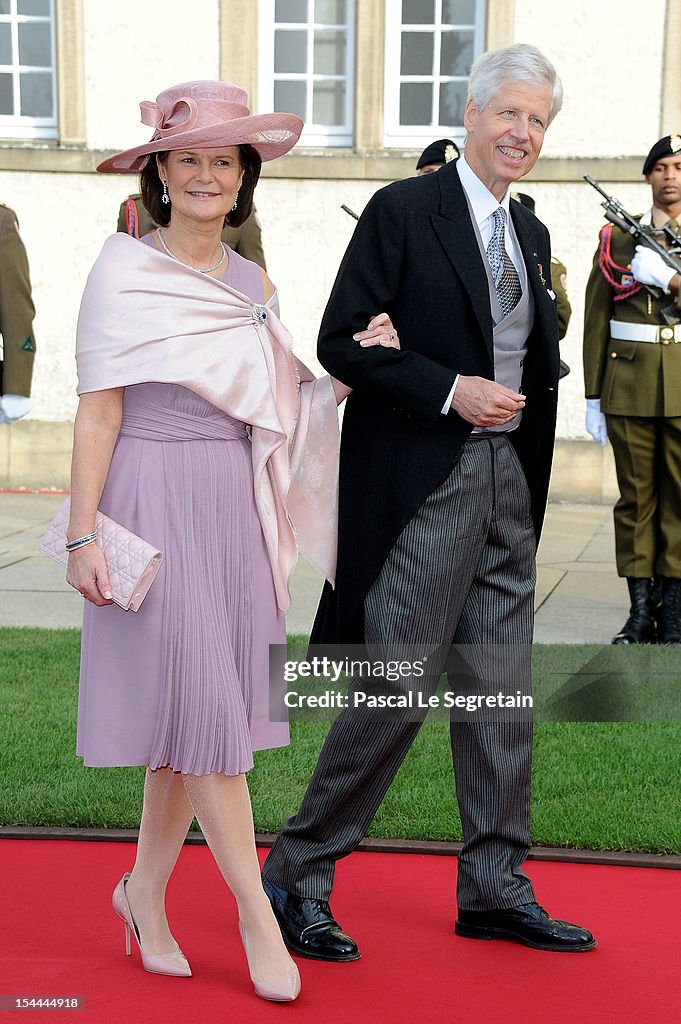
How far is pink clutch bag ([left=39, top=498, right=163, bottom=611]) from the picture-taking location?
3.09 m

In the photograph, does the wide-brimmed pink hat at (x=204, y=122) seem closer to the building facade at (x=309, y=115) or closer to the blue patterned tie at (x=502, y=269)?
the blue patterned tie at (x=502, y=269)

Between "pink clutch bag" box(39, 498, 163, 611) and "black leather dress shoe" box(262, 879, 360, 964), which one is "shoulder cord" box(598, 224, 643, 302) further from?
"pink clutch bag" box(39, 498, 163, 611)

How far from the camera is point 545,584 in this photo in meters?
8.28

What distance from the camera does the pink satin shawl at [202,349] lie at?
3.16 meters

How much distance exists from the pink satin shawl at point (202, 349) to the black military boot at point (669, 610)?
3837 mm

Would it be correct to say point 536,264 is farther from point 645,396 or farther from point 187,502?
point 645,396

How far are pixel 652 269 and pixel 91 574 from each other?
172 inches

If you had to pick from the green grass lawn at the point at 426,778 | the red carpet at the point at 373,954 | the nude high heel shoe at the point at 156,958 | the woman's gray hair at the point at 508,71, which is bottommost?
the green grass lawn at the point at 426,778

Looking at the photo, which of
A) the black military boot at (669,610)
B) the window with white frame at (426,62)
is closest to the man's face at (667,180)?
the black military boot at (669,610)

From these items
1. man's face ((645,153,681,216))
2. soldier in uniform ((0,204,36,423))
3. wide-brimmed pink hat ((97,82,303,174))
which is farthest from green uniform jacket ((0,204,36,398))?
wide-brimmed pink hat ((97,82,303,174))

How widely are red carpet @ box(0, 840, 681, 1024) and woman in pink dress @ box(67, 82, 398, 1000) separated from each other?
12 centimetres

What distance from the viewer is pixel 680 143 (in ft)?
22.1

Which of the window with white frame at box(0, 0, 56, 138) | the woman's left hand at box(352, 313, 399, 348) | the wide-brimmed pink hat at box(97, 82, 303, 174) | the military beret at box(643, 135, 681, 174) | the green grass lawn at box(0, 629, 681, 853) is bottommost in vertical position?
the green grass lawn at box(0, 629, 681, 853)

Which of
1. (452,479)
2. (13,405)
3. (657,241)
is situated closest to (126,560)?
(452,479)
